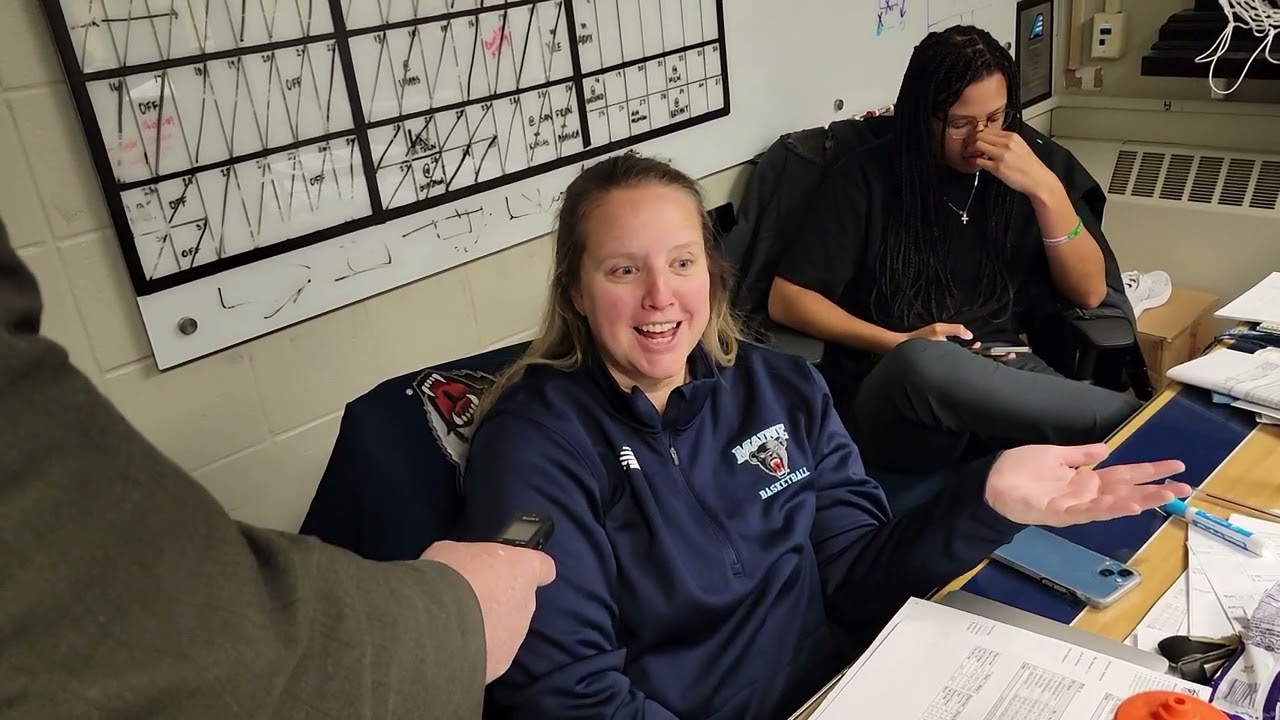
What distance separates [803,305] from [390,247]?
892 millimetres

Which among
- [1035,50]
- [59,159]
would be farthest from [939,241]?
[59,159]

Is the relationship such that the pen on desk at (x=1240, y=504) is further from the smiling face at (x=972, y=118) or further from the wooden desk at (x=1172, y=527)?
the smiling face at (x=972, y=118)

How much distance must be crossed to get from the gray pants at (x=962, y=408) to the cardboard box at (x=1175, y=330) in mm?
1161

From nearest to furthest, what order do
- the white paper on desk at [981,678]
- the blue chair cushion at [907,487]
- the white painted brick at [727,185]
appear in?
the white paper on desk at [981,678]
the blue chair cushion at [907,487]
the white painted brick at [727,185]

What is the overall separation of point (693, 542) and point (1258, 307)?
1183 millimetres

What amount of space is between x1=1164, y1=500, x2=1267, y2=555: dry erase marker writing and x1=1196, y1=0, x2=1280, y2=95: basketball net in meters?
1.54

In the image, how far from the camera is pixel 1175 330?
2.82 meters

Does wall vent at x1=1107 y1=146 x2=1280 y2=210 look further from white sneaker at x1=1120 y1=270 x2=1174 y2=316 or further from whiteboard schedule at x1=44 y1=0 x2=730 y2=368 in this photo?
whiteboard schedule at x1=44 y1=0 x2=730 y2=368

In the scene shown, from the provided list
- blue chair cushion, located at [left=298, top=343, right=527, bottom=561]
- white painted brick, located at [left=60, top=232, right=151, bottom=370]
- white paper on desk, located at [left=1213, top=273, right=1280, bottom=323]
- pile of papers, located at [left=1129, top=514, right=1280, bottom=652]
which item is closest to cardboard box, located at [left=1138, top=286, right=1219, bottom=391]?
white paper on desk, located at [left=1213, top=273, right=1280, bottom=323]

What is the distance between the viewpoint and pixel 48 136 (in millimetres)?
1339

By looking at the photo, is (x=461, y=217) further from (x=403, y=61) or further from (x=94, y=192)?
(x=94, y=192)

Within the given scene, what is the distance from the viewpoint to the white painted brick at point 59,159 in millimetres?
1320

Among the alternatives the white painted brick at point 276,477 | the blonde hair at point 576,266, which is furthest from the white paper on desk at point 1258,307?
the white painted brick at point 276,477

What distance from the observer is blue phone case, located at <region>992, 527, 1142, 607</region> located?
3.46ft
